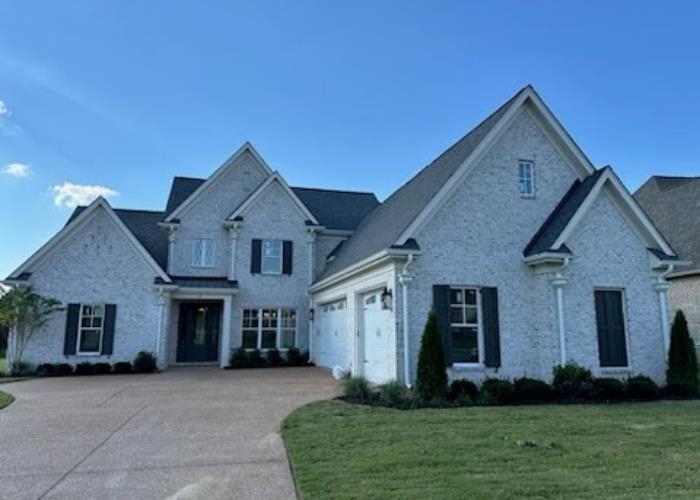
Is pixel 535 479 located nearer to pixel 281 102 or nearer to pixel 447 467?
pixel 447 467

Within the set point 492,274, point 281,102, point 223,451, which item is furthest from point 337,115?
point 223,451

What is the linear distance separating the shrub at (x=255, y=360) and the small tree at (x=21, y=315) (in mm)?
7247

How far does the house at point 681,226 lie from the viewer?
59.7 ft

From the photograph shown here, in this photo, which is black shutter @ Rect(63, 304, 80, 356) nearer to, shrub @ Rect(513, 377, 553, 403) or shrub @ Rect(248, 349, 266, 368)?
shrub @ Rect(248, 349, 266, 368)

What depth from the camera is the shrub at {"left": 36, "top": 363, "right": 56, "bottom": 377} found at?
16.5m

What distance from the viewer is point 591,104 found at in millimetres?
16438

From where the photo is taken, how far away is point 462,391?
10.4 m

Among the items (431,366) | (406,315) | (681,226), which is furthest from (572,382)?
(681,226)

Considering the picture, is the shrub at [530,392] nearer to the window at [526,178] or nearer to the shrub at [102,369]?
the window at [526,178]

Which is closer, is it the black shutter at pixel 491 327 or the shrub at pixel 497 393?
the shrub at pixel 497 393

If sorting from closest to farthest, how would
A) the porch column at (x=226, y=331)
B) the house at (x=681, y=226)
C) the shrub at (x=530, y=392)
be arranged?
the shrub at (x=530, y=392), the house at (x=681, y=226), the porch column at (x=226, y=331)

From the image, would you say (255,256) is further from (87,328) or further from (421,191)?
(421,191)

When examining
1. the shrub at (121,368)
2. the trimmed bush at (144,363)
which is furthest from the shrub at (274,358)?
the shrub at (121,368)

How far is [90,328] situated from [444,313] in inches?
529
